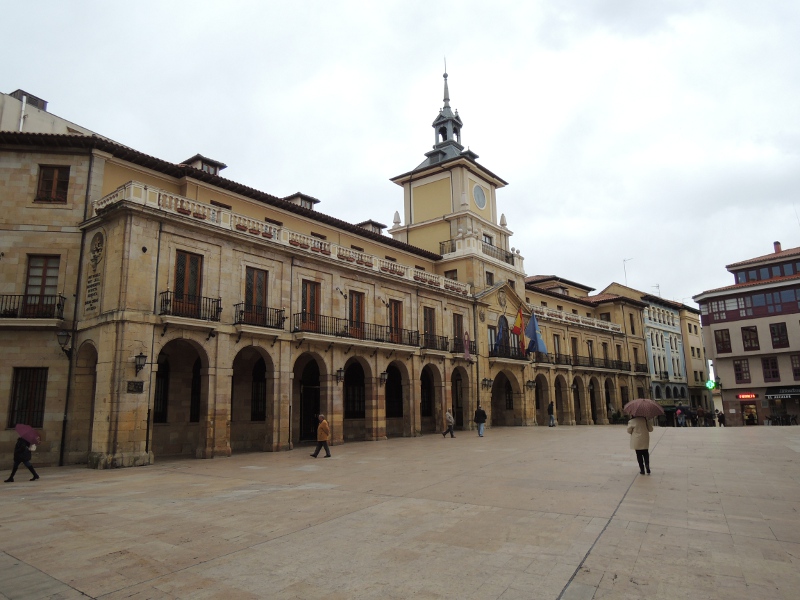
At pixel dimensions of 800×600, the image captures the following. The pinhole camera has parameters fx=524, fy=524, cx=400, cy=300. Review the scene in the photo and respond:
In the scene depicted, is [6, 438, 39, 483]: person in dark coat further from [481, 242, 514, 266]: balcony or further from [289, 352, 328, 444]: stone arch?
[481, 242, 514, 266]: balcony

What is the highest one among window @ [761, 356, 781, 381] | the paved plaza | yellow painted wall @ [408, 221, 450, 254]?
yellow painted wall @ [408, 221, 450, 254]

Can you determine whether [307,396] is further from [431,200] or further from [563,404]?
[563,404]

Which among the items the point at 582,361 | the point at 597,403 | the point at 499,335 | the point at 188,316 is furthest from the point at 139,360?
the point at 597,403

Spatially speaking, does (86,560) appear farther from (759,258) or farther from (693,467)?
(759,258)

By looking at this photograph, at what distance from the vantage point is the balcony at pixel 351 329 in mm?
23188

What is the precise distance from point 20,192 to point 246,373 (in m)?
11.0

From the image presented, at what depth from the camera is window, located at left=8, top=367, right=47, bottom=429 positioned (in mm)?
17812

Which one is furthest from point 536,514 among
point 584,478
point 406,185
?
point 406,185

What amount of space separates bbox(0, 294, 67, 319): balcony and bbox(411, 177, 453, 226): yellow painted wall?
2592 centimetres

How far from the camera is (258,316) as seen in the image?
21.4m

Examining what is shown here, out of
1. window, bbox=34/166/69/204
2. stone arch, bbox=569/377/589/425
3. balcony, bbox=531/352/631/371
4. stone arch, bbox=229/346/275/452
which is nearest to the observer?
window, bbox=34/166/69/204

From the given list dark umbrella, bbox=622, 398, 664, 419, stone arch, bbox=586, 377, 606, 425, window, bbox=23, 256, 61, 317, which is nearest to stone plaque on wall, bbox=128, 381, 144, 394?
window, bbox=23, 256, 61, 317

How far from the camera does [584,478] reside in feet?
38.1

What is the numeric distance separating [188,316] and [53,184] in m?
7.19
